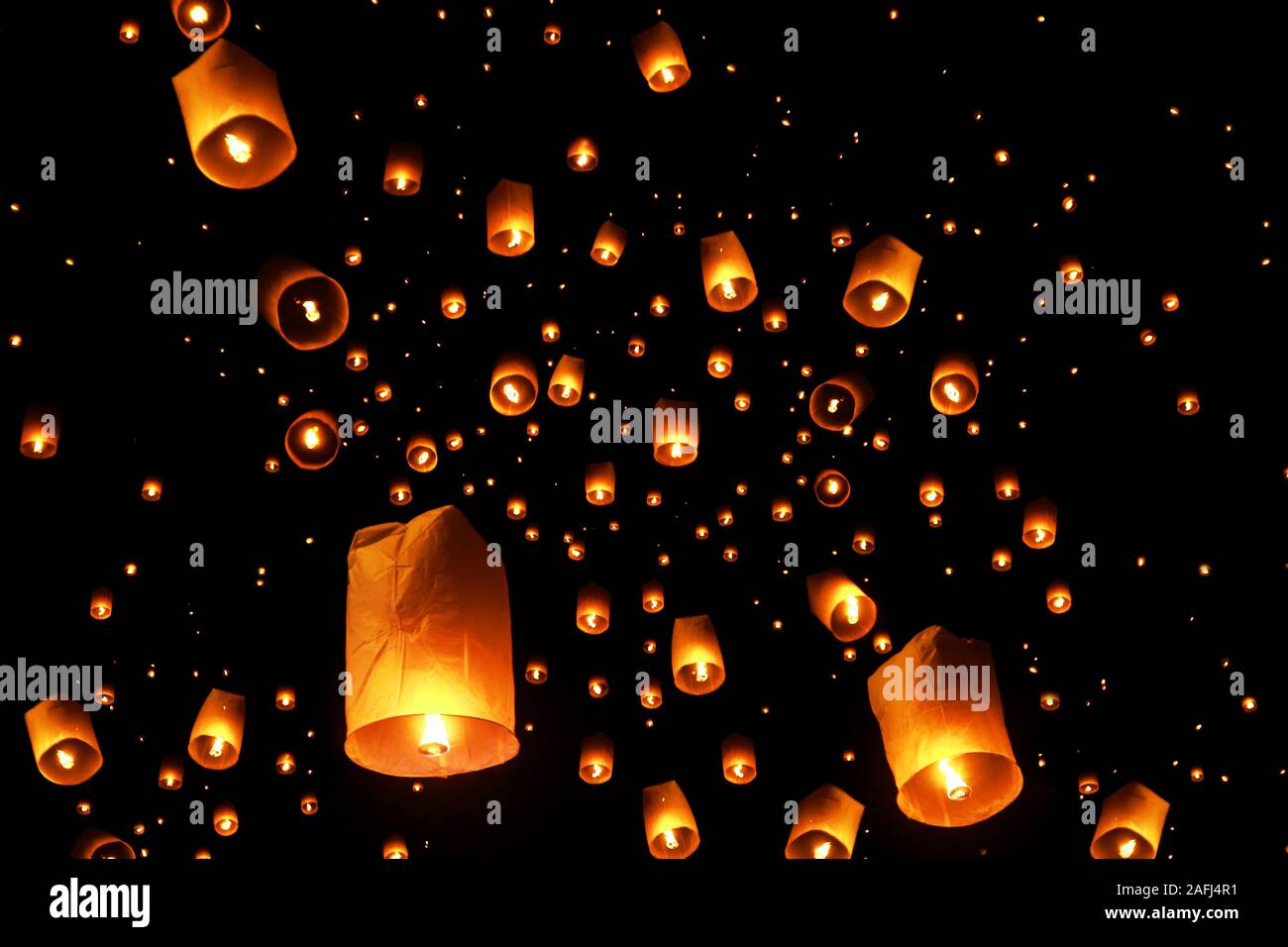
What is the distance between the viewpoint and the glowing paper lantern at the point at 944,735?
266cm

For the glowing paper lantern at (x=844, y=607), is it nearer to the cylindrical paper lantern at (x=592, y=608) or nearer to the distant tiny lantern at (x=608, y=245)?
the cylindrical paper lantern at (x=592, y=608)

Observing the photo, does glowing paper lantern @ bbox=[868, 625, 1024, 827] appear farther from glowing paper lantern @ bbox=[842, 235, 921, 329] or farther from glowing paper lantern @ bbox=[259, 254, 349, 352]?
glowing paper lantern @ bbox=[259, 254, 349, 352]

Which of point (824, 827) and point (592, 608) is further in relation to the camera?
point (592, 608)

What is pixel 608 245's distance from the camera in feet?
12.3

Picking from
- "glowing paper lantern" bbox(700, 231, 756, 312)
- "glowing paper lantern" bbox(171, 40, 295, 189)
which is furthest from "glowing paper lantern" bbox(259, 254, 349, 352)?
"glowing paper lantern" bbox(700, 231, 756, 312)

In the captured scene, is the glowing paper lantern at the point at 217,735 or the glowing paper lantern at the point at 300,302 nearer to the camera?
the glowing paper lantern at the point at 300,302

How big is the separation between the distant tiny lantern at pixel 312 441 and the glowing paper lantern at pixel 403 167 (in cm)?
69

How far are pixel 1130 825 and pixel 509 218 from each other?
2452mm

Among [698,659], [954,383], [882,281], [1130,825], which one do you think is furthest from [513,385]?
[1130,825]

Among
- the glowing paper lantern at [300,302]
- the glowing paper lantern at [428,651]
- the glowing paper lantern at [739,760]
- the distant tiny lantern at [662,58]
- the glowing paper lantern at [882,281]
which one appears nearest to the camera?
the glowing paper lantern at [428,651]

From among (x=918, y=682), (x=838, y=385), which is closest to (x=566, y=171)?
(x=838, y=385)

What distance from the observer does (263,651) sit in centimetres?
433

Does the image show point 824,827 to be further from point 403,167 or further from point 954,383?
point 403,167

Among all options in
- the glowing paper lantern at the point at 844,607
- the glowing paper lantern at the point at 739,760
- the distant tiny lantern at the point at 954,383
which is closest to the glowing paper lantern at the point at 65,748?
the glowing paper lantern at the point at 739,760
